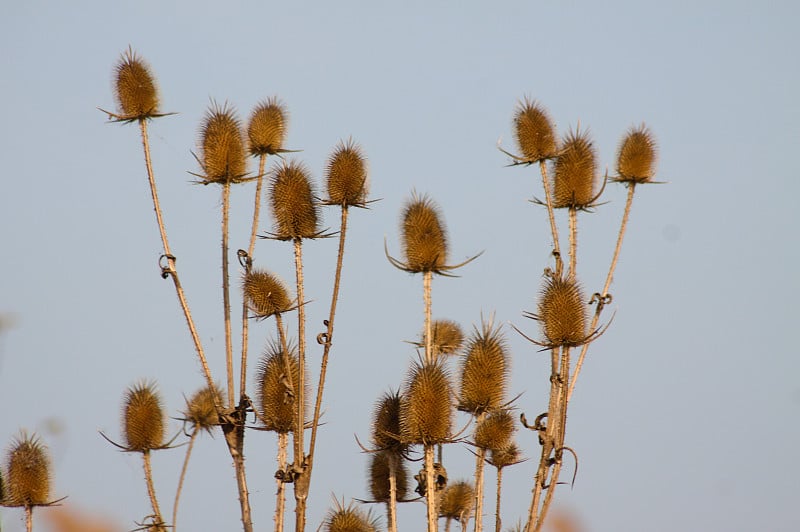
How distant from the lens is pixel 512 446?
12.7 meters

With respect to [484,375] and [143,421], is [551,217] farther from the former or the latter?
[143,421]

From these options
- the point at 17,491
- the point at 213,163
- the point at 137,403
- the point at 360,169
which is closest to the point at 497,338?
the point at 360,169

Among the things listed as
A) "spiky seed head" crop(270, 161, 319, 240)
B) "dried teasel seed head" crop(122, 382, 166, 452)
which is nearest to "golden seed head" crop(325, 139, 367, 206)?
"spiky seed head" crop(270, 161, 319, 240)

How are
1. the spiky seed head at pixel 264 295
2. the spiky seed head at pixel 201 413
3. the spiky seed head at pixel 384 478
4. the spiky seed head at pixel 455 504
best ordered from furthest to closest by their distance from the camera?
the spiky seed head at pixel 201 413 < the spiky seed head at pixel 455 504 < the spiky seed head at pixel 384 478 < the spiky seed head at pixel 264 295

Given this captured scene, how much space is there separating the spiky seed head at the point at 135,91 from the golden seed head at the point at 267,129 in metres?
1.05

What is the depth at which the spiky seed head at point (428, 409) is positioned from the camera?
1088cm

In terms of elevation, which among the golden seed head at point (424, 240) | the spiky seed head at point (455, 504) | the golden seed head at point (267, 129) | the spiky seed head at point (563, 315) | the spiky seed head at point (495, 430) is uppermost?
the golden seed head at point (267, 129)

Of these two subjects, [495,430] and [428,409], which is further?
[495,430]

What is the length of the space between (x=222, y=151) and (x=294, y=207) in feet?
3.12

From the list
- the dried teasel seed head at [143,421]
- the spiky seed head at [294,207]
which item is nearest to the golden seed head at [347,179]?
the spiky seed head at [294,207]

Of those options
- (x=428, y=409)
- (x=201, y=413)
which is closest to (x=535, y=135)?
(x=428, y=409)

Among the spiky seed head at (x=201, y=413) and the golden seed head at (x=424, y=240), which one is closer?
the golden seed head at (x=424, y=240)

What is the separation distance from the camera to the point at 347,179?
11.7m

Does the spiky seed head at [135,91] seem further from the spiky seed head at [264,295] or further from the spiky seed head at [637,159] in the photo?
the spiky seed head at [637,159]
